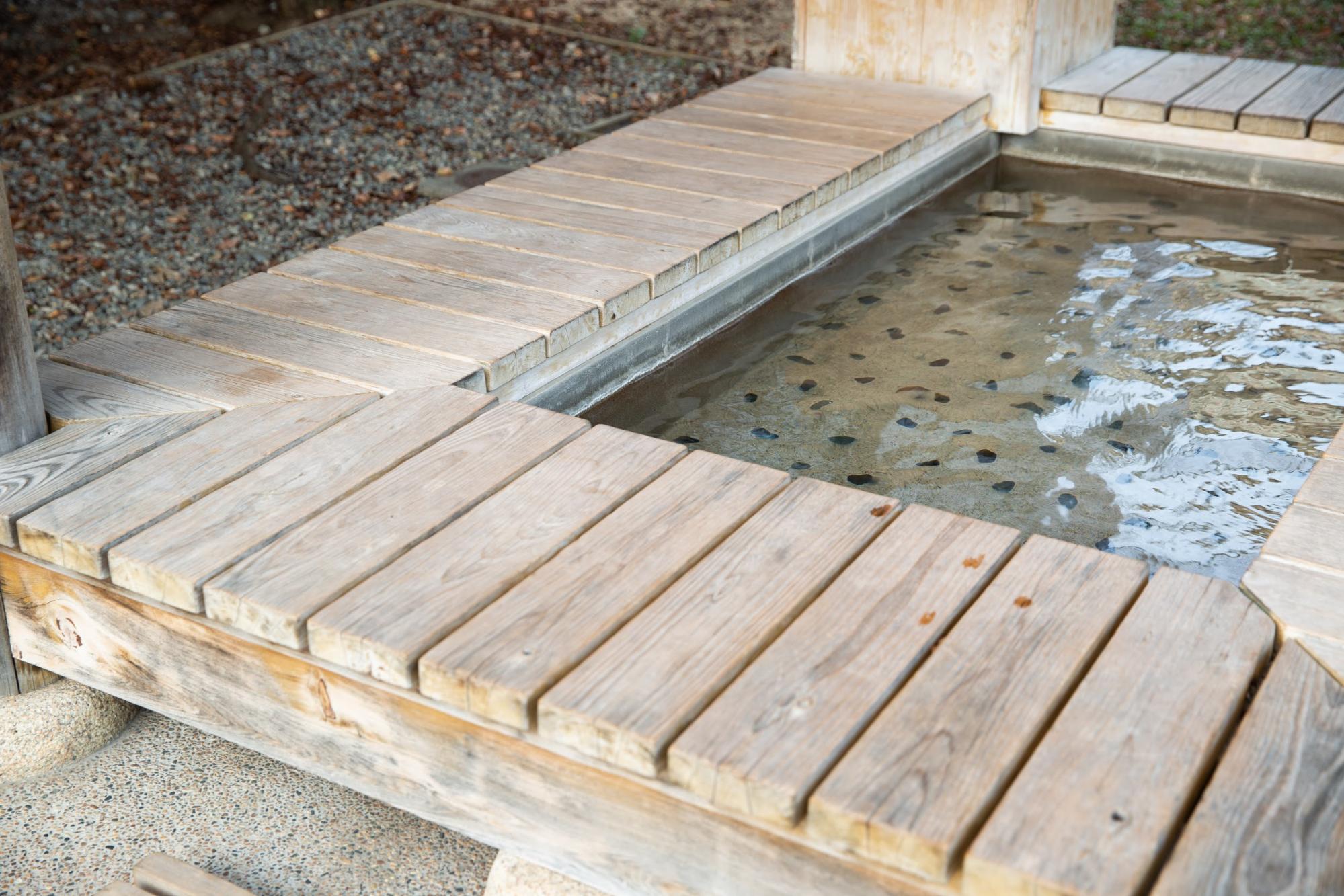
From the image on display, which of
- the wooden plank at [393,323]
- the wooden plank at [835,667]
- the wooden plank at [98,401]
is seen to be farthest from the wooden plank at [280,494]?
the wooden plank at [835,667]

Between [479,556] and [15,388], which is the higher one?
[15,388]

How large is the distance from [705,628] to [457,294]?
1.46 metres

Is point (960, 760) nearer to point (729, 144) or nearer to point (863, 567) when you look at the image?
point (863, 567)

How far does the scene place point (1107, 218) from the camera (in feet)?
14.5

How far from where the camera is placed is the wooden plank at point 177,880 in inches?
81.7

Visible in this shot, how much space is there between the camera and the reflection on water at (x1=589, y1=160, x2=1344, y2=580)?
3025 mm

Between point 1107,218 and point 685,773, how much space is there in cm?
333

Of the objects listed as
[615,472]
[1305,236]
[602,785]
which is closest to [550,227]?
[615,472]

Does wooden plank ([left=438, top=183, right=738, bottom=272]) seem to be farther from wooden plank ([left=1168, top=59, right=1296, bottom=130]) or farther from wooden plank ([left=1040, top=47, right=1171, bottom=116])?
wooden plank ([left=1168, top=59, right=1296, bottom=130])

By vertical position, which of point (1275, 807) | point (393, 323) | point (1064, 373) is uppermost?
point (393, 323)

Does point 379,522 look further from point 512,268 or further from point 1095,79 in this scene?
point 1095,79

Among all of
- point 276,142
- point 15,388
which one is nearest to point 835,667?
point 15,388

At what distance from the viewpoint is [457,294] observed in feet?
10.2

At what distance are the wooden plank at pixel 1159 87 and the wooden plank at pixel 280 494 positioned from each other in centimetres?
303
